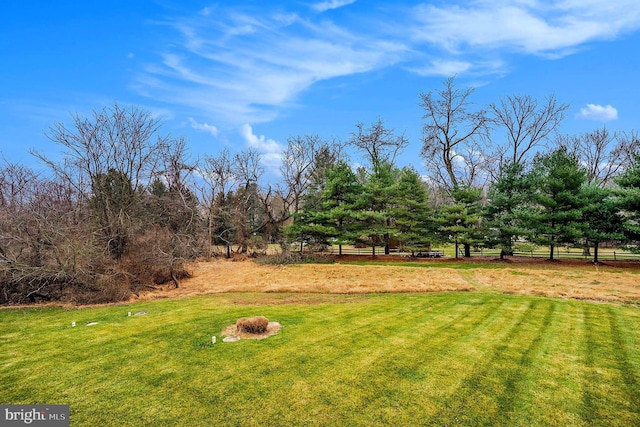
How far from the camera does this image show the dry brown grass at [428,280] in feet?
42.8

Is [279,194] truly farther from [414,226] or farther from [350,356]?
[350,356]

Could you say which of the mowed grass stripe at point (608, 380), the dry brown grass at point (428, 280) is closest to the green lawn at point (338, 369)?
the mowed grass stripe at point (608, 380)

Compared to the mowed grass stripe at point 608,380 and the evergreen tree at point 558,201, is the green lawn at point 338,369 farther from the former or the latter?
the evergreen tree at point 558,201

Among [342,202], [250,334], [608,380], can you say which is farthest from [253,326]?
[342,202]

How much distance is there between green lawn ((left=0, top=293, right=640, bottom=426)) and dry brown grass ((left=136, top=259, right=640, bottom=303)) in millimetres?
3968

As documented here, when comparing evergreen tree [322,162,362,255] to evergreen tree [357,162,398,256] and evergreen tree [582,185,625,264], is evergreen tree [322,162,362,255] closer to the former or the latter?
evergreen tree [357,162,398,256]

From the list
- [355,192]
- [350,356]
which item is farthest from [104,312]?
[355,192]

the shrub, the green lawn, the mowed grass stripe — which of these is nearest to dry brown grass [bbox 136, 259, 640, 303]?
the green lawn

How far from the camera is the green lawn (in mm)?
4391

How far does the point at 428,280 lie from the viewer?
1534 cm

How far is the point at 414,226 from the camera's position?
24.4 metres

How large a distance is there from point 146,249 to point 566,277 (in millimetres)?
19657

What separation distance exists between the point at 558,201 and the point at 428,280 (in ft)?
36.8

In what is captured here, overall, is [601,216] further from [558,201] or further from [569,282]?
[569,282]
